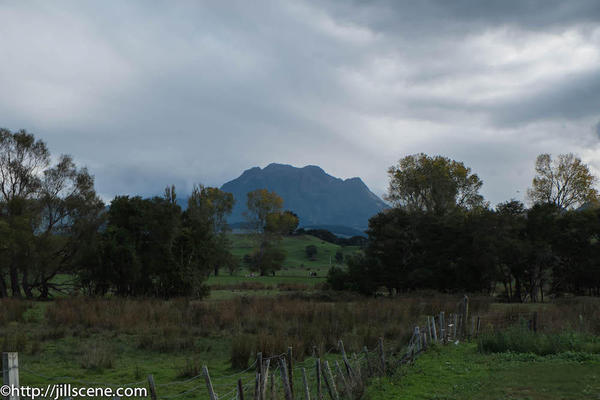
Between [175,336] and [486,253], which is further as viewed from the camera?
[486,253]

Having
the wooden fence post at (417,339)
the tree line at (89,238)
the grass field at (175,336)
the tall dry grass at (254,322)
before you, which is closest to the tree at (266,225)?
the tree line at (89,238)

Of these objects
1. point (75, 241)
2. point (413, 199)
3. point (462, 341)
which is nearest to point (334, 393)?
point (462, 341)

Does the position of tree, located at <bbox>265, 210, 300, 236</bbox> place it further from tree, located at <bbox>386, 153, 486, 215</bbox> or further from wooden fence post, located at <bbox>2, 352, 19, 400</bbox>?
wooden fence post, located at <bbox>2, 352, 19, 400</bbox>

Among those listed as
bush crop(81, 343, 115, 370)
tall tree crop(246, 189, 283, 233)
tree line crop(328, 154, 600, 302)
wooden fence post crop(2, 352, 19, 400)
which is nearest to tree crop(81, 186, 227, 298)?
tree line crop(328, 154, 600, 302)

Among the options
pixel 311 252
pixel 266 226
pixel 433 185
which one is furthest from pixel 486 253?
pixel 311 252

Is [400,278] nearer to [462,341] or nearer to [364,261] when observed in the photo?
[364,261]

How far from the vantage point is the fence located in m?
7.67

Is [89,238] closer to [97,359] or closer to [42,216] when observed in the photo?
[42,216]

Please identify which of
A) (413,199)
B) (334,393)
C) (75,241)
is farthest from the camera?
(413,199)

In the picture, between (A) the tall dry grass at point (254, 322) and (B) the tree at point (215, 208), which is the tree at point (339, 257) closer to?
(B) the tree at point (215, 208)

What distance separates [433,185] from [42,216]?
42.0 m

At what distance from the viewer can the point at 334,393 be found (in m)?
9.34

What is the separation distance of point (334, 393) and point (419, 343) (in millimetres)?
6804

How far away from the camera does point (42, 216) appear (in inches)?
1443
